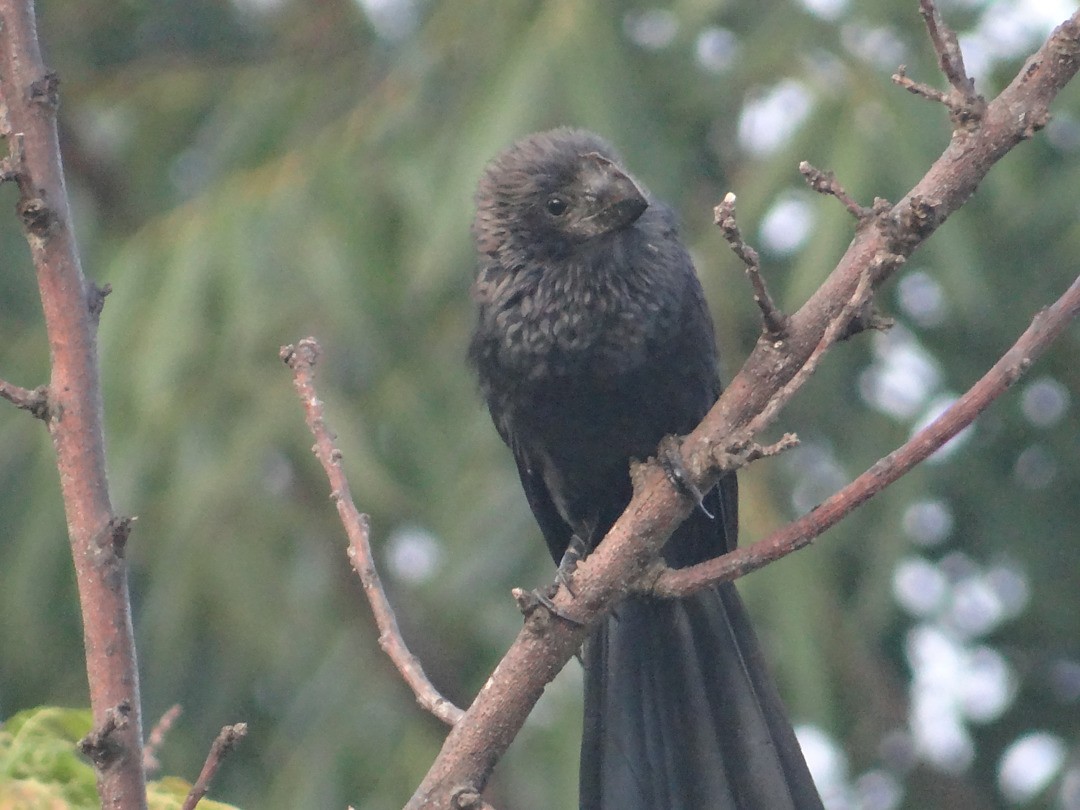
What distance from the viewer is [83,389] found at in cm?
168

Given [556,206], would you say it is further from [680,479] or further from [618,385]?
[680,479]

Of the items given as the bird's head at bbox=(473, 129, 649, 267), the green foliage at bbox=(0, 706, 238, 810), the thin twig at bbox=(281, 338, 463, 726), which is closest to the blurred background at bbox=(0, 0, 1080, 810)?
the bird's head at bbox=(473, 129, 649, 267)

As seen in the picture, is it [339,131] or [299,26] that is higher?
[299,26]

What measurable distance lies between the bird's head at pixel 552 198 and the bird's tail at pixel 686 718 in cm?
68

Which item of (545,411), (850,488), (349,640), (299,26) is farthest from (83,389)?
(299,26)

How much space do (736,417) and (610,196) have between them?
0.71 m

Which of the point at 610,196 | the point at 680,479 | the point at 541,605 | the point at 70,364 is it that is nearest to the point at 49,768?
the point at 70,364

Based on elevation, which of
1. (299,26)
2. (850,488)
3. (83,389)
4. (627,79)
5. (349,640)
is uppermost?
(299,26)

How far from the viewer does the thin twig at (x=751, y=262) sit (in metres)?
1.83

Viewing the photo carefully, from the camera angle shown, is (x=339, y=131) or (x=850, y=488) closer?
(x=850, y=488)

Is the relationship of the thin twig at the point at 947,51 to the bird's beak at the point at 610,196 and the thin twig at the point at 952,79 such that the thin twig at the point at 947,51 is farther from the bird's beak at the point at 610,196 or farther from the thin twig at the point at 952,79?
the bird's beak at the point at 610,196

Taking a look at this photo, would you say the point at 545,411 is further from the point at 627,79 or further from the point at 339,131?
the point at 339,131

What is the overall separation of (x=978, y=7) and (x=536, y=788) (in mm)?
2269

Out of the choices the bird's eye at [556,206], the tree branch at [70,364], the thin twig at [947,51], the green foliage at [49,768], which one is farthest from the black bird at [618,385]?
the tree branch at [70,364]
